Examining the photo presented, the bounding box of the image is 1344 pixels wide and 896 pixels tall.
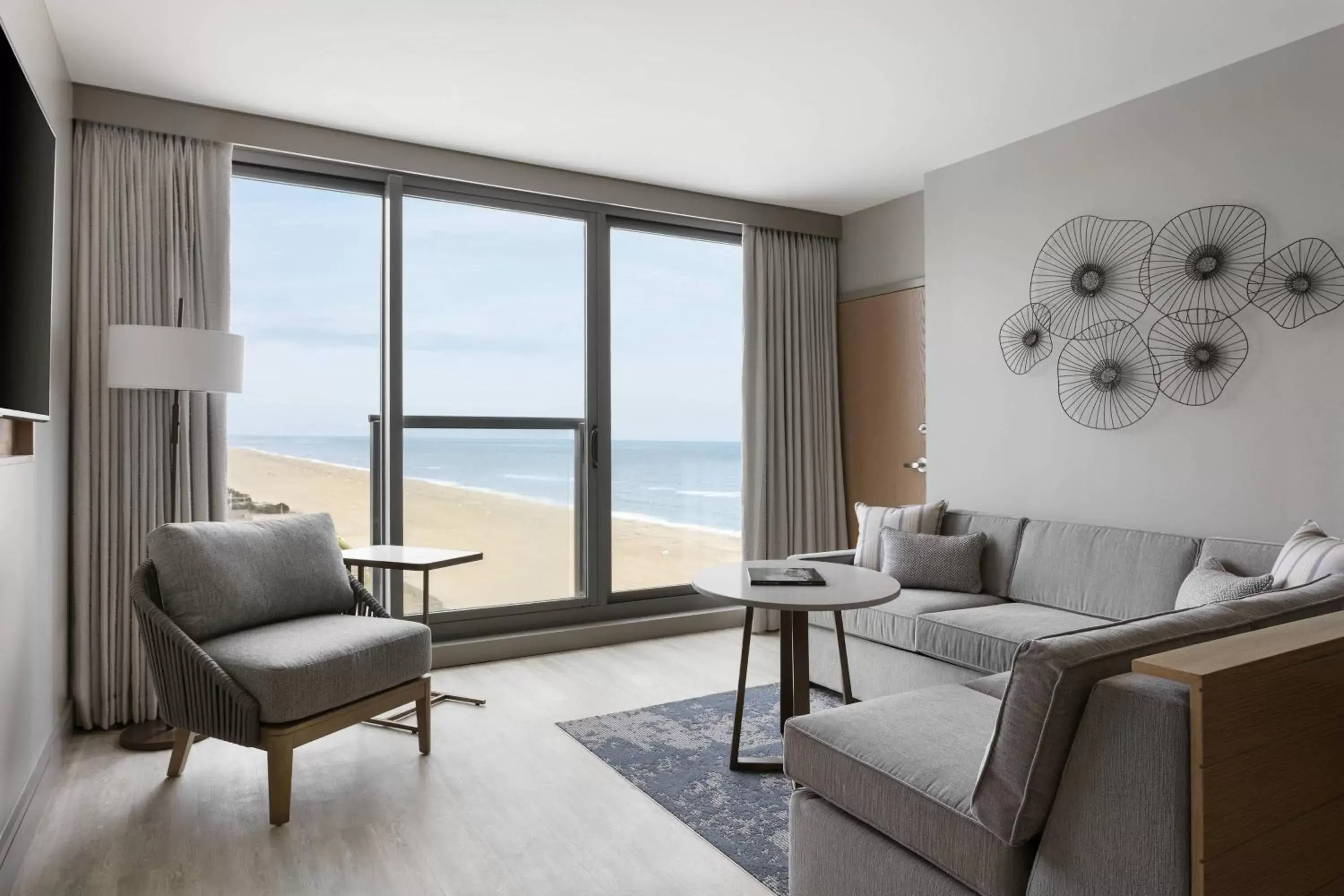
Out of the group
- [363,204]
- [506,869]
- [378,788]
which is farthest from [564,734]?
[363,204]

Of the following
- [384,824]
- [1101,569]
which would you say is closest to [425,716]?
[384,824]

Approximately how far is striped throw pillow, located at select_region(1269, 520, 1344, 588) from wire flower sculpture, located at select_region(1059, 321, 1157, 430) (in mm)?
1013

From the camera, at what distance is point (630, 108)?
3.65 m

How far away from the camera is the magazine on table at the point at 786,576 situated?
9.53ft

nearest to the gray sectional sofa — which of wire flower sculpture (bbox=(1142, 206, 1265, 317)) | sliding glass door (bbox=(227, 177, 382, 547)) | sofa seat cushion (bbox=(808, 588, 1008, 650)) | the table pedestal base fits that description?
the table pedestal base

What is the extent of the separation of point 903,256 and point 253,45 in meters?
3.41

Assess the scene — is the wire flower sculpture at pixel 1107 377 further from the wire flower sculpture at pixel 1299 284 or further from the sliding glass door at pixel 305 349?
the sliding glass door at pixel 305 349

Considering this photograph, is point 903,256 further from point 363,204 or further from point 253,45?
point 253,45

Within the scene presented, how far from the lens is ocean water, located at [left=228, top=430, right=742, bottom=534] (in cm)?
412


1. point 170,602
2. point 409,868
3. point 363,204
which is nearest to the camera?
point 409,868

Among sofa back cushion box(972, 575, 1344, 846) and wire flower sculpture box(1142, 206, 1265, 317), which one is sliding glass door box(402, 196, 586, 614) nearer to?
wire flower sculpture box(1142, 206, 1265, 317)

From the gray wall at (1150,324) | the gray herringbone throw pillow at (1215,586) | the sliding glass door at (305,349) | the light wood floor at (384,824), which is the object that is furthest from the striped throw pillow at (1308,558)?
the sliding glass door at (305,349)

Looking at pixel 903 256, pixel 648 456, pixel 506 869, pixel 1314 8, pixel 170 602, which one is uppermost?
pixel 1314 8

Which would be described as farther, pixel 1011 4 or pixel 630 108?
pixel 630 108
